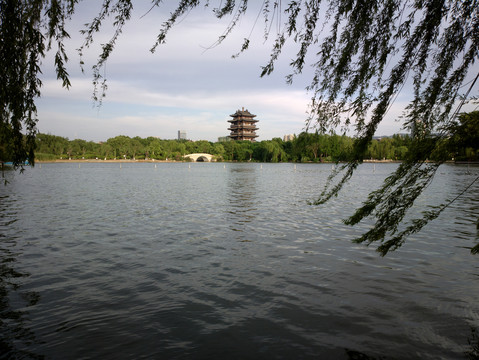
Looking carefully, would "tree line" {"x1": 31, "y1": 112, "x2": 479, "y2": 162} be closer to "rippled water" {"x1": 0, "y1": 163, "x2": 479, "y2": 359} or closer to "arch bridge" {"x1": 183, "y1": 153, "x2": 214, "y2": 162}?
"arch bridge" {"x1": 183, "y1": 153, "x2": 214, "y2": 162}

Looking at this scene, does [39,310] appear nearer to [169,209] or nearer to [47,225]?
[47,225]

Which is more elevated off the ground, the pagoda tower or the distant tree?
the pagoda tower

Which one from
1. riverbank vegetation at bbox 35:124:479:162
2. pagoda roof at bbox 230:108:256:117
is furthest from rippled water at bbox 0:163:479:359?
pagoda roof at bbox 230:108:256:117

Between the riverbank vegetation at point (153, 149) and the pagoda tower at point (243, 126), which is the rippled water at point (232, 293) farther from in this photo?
the pagoda tower at point (243, 126)

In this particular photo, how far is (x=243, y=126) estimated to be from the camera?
447ft

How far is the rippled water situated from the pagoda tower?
12484 centimetres

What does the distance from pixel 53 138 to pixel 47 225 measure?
392 feet

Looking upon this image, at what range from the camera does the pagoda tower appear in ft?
439

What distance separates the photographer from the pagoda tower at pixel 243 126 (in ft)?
439

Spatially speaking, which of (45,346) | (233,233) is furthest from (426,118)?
(233,233)

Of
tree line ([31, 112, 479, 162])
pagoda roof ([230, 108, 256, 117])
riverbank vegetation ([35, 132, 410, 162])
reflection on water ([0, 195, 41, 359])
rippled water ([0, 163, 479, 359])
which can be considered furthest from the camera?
pagoda roof ([230, 108, 256, 117])

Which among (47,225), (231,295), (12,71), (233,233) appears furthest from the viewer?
(47,225)

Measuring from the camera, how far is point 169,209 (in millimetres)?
15914

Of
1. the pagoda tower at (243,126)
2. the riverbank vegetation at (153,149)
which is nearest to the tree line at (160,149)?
the riverbank vegetation at (153,149)
